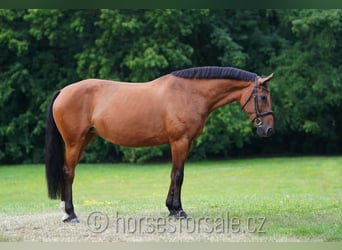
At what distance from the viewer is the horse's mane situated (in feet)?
22.8

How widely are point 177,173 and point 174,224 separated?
2.21ft

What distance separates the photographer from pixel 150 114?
6.87m

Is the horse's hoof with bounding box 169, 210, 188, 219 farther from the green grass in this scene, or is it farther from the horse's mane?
the horse's mane

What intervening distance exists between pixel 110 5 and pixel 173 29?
21.2m

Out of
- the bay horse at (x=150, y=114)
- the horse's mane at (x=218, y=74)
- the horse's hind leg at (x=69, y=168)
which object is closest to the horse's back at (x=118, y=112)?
the bay horse at (x=150, y=114)

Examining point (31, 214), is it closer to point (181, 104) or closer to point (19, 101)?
point (181, 104)

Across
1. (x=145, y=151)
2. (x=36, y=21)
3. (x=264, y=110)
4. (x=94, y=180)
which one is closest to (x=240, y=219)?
(x=264, y=110)

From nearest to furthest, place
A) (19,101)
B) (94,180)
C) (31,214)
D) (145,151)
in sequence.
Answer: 1. (31,214)
2. (94,180)
3. (145,151)
4. (19,101)

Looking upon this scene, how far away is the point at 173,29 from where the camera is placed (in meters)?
23.1

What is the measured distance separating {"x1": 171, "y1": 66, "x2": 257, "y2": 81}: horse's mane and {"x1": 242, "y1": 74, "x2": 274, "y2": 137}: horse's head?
15cm

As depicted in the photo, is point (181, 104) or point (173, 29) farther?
point (173, 29)

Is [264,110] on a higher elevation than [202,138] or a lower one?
higher


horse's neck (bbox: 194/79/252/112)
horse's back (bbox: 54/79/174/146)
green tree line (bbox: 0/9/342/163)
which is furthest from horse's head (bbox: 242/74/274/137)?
green tree line (bbox: 0/9/342/163)

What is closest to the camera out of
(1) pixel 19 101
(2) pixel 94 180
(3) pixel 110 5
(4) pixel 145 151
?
(3) pixel 110 5
